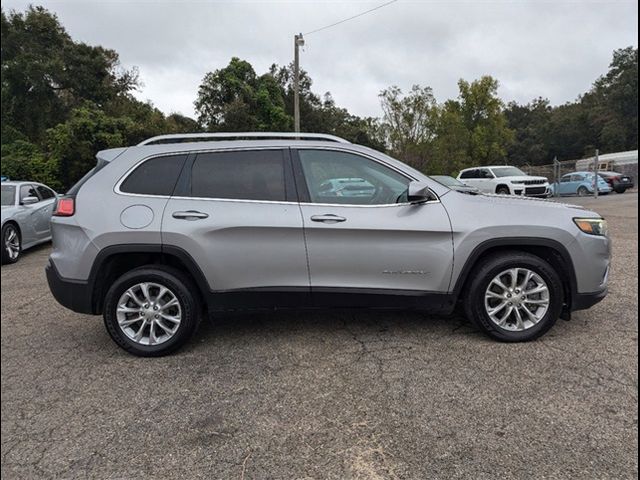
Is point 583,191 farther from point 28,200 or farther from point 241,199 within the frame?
point 241,199

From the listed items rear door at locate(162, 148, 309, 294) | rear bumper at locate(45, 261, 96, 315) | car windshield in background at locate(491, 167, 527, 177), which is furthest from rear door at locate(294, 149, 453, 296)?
car windshield in background at locate(491, 167, 527, 177)

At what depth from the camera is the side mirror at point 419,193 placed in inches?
136

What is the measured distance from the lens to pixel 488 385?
302cm

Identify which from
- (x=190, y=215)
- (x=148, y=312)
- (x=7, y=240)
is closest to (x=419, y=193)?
(x=190, y=215)

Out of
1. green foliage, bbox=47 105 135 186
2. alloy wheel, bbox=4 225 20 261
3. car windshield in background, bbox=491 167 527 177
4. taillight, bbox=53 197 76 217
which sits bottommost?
alloy wheel, bbox=4 225 20 261

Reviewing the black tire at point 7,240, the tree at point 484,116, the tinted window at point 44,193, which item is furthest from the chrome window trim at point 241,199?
the tree at point 484,116

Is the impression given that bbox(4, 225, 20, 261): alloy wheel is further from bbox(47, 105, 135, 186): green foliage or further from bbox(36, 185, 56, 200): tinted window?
bbox(47, 105, 135, 186): green foliage

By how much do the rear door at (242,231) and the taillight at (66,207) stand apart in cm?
75

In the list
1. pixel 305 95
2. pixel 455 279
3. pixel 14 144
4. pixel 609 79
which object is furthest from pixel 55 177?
pixel 609 79

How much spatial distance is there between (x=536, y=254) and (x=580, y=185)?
2319 cm

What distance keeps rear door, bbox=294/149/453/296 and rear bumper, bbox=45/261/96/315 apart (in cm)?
178

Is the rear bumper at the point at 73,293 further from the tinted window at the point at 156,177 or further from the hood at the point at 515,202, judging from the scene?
the hood at the point at 515,202

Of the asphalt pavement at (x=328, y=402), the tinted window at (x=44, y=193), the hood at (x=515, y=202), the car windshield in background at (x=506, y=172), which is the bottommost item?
the asphalt pavement at (x=328, y=402)

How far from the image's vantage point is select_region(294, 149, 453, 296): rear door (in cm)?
351
